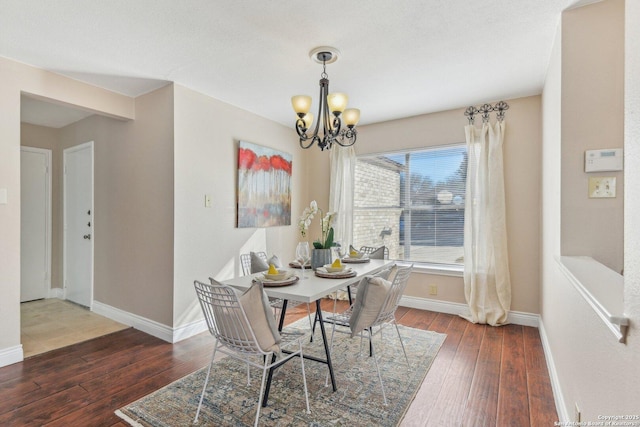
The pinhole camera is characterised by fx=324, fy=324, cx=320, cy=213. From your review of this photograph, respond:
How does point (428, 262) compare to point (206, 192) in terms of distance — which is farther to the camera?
point (428, 262)

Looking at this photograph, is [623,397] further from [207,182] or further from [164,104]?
[164,104]

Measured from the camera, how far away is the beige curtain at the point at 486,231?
348cm

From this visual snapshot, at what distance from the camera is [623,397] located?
0.96 m

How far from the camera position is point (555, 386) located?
212 centimetres

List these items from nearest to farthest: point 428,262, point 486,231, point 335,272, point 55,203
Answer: point 335,272 → point 486,231 → point 428,262 → point 55,203

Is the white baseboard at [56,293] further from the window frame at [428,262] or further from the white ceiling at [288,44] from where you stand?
the window frame at [428,262]

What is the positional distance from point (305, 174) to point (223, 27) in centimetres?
287

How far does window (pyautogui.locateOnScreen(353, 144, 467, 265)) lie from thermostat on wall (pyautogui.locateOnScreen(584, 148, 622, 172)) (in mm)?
1884

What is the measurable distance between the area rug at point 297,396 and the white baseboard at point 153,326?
2.42ft

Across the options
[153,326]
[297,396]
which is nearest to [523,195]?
[297,396]

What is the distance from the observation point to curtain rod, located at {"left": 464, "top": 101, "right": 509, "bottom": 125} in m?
3.55

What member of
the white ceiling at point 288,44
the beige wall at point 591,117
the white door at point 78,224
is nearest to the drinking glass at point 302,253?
the white ceiling at point 288,44

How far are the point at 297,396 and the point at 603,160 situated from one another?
7.82ft

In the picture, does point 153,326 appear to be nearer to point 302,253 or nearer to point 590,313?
point 302,253
